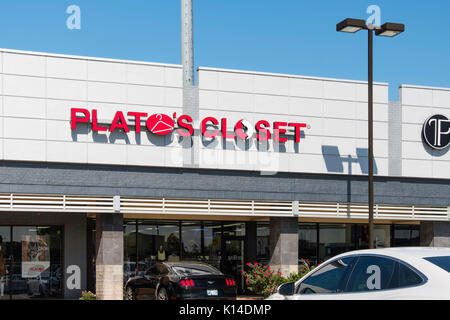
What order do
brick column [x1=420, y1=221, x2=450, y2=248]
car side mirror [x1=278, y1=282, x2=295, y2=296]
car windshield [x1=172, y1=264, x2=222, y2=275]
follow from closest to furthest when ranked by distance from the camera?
car side mirror [x1=278, y1=282, x2=295, y2=296]
car windshield [x1=172, y1=264, x2=222, y2=275]
brick column [x1=420, y1=221, x2=450, y2=248]

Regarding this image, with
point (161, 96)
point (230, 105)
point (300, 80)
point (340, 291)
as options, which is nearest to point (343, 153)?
point (300, 80)

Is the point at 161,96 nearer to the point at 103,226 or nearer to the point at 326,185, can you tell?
the point at 103,226

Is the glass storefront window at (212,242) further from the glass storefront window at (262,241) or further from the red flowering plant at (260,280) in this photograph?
the red flowering plant at (260,280)

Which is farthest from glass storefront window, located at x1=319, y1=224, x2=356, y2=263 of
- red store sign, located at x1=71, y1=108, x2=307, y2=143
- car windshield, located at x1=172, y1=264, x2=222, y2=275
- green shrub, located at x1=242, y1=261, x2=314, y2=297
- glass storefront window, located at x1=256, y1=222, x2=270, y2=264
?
car windshield, located at x1=172, y1=264, x2=222, y2=275

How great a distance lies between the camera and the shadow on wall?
2378cm

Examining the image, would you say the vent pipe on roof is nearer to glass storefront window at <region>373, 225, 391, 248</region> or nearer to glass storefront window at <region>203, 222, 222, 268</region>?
glass storefront window at <region>203, 222, 222, 268</region>

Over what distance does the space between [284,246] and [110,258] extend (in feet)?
20.0

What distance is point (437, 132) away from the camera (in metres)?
25.1

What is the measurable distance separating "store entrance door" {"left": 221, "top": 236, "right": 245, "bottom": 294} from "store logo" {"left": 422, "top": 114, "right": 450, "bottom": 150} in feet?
26.3

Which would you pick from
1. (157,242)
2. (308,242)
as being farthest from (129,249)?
(308,242)

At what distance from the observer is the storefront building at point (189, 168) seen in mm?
20609

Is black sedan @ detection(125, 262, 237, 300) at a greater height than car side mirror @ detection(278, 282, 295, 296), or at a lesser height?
lesser

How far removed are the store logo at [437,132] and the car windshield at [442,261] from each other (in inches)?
756

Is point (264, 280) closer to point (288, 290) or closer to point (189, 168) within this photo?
point (189, 168)
